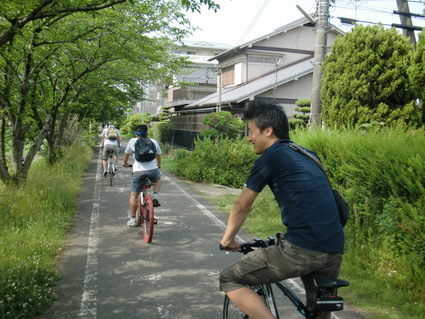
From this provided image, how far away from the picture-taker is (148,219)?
7.11 meters

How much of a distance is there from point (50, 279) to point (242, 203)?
334 centimetres

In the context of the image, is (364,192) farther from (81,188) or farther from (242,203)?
(81,188)

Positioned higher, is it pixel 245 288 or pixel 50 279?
pixel 245 288

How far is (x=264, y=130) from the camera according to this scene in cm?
283

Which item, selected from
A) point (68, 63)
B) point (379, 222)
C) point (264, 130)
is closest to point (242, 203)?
point (264, 130)

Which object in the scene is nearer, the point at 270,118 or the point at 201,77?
the point at 270,118

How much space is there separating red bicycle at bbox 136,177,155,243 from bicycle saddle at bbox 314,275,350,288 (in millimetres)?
4514

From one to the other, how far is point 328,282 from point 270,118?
3.75 ft

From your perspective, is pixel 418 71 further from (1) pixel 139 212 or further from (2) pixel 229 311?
(2) pixel 229 311

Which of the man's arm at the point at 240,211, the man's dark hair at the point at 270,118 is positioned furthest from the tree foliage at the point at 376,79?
the man's arm at the point at 240,211

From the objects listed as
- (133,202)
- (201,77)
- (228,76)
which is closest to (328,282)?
(133,202)

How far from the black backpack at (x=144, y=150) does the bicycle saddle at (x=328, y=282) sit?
5112 millimetres

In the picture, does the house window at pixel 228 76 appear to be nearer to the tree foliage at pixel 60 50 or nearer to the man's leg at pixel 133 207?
the tree foliage at pixel 60 50

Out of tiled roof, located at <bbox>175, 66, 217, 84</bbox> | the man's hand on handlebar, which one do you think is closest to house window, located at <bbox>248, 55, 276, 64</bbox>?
tiled roof, located at <bbox>175, 66, 217, 84</bbox>
